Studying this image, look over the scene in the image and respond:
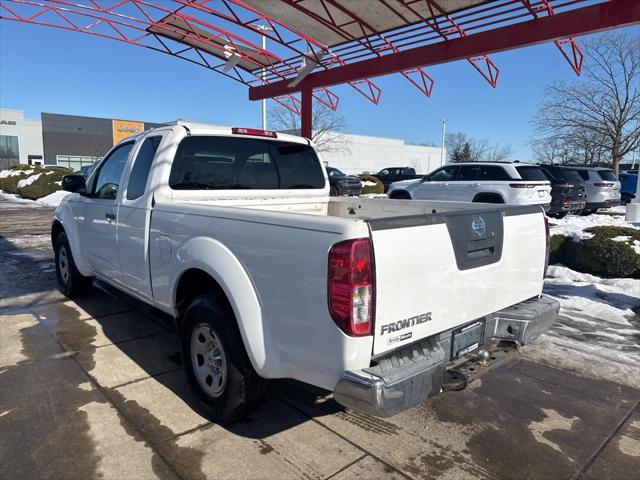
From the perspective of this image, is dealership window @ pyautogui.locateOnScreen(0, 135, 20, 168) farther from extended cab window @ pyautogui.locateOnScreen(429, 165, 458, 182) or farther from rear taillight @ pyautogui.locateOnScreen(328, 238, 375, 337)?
rear taillight @ pyautogui.locateOnScreen(328, 238, 375, 337)

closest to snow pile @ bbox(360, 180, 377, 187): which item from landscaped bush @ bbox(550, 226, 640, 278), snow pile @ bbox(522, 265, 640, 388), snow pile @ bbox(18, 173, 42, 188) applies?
snow pile @ bbox(18, 173, 42, 188)

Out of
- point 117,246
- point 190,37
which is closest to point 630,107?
point 190,37

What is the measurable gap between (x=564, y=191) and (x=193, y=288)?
13.8m

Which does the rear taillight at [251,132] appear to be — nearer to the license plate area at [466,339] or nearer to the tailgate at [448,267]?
the tailgate at [448,267]

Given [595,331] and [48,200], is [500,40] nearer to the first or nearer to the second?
[595,331]

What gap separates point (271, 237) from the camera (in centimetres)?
254

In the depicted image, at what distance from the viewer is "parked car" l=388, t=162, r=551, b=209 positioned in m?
12.3

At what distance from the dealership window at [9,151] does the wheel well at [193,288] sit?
2658 inches

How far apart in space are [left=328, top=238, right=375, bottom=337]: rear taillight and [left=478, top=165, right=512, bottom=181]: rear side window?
1162 centimetres

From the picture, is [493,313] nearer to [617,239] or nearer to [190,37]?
[617,239]

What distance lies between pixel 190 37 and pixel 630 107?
2668 centimetres

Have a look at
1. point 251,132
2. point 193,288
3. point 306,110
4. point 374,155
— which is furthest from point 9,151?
point 193,288

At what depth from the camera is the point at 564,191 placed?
14.1m

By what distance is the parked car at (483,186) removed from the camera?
1234 centimetres
